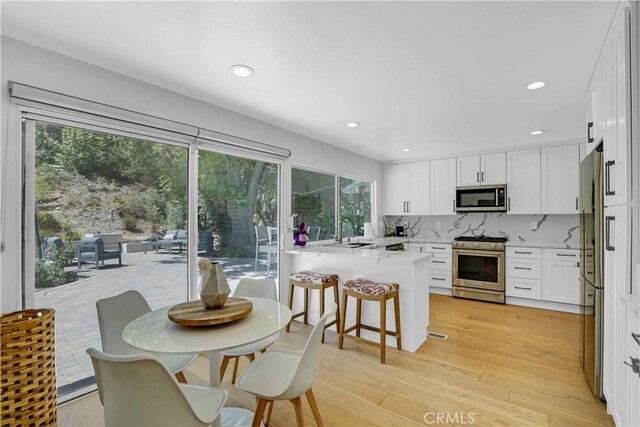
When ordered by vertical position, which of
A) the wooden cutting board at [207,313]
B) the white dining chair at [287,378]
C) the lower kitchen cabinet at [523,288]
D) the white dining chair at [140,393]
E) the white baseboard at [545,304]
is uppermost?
the wooden cutting board at [207,313]

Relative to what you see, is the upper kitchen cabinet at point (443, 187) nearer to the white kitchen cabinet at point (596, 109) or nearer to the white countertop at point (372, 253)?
the white countertop at point (372, 253)

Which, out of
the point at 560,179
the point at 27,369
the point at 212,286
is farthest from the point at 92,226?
the point at 560,179

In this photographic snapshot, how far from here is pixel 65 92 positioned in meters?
2.04

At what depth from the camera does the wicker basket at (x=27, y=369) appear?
5.16 ft

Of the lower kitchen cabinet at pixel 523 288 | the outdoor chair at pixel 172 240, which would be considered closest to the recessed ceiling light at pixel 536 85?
the lower kitchen cabinet at pixel 523 288

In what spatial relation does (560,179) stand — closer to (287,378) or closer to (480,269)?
(480,269)

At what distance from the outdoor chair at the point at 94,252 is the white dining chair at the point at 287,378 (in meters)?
1.48

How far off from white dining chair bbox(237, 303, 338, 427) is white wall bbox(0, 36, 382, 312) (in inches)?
60.0

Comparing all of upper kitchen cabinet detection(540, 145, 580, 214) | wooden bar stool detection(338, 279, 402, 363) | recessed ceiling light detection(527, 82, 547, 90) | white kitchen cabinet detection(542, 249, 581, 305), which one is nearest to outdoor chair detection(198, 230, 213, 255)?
wooden bar stool detection(338, 279, 402, 363)

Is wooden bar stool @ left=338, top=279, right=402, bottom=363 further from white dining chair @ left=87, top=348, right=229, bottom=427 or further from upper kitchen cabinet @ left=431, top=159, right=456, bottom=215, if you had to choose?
upper kitchen cabinet @ left=431, top=159, right=456, bottom=215

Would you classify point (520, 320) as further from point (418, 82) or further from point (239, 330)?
point (239, 330)

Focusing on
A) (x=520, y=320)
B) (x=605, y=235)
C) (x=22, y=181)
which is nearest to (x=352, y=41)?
(x=605, y=235)

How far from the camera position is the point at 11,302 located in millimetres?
1826

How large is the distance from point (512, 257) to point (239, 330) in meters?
4.33
